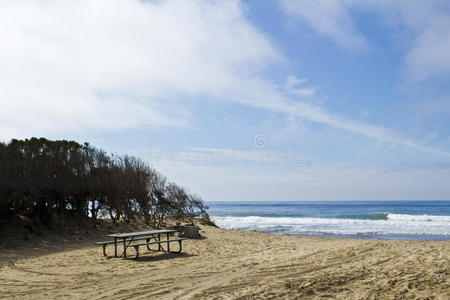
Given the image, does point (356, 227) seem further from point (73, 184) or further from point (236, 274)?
point (236, 274)

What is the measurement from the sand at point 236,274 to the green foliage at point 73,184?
3014mm

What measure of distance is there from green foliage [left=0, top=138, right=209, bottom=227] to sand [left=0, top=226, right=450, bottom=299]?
301cm

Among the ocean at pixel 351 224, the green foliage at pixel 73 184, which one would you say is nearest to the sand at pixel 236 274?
the green foliage at pixel 73 184

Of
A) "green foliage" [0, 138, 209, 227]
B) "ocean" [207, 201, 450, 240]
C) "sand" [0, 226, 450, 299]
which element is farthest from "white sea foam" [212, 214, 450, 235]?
"sand" [0, 226, 450, 299]

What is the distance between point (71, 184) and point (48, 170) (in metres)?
1.11

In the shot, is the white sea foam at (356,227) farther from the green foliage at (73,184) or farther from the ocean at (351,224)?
the green foliage at (73,184)

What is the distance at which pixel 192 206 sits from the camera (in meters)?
21.8

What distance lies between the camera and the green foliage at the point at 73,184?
1312cm

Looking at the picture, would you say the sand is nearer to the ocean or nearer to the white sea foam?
the ocean

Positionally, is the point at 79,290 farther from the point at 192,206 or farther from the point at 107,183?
the point at 192,206

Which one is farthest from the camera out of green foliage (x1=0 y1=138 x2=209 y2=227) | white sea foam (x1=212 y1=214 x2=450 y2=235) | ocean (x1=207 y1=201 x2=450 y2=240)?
white sea foam (x1=212 y1=214 x2=450 y2=235)

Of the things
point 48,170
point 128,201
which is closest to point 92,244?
point 48,170

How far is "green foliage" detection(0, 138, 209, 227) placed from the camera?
1312 cm

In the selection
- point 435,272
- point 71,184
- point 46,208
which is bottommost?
point 435,272
